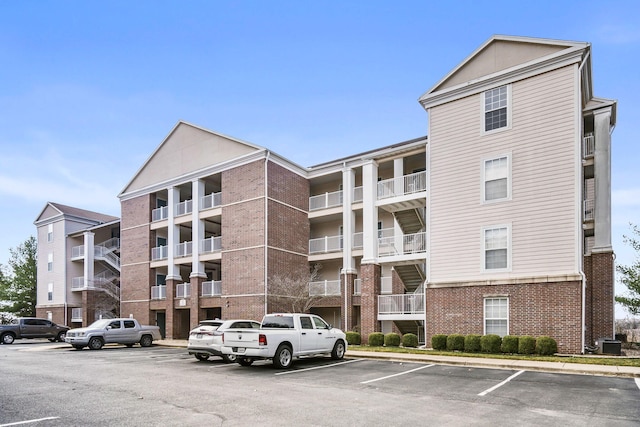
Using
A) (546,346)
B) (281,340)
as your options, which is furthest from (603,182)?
(281,340)

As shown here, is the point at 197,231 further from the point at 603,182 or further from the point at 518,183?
the point at 603,182

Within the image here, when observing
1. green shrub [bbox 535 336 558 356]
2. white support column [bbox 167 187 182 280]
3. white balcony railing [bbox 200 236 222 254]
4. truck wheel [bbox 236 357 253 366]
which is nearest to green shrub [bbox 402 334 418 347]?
green shrub [bbox 535 336 558 356]

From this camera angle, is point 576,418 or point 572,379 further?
point 572,379

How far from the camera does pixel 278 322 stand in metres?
15.7

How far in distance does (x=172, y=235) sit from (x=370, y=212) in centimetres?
1385

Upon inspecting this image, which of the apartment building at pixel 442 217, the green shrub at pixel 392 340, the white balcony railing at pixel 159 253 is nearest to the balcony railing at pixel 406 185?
the apartment building at pixel 442 217

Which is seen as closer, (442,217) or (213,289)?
(442,217)

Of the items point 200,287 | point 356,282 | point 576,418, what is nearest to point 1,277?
point 200,287

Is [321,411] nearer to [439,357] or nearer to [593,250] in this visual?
[439,357]

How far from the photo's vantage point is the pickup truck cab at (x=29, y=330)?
100.0 ft

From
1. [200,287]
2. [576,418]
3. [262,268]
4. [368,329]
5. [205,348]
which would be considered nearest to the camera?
[576,418]

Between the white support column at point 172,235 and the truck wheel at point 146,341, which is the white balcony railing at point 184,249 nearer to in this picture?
the white support column at point 172,235

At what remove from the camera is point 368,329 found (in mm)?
25094

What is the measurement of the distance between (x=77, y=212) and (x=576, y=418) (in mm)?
45418
